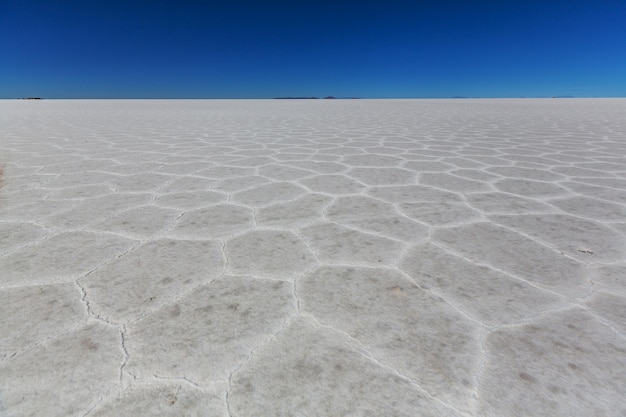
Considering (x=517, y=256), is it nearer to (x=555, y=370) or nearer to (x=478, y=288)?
(x=478, y=288)

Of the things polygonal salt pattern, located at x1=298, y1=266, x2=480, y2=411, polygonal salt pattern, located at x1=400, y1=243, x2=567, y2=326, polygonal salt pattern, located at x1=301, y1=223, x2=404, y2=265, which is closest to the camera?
polygonal salt pattern, located at x1=298, y1=266, x2=480, y2=411

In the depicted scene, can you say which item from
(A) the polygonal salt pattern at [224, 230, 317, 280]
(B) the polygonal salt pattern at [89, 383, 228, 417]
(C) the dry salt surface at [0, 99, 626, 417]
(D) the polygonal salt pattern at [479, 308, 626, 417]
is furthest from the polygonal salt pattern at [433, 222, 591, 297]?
(B) the polygonal salt pattern at [89, 383, 228, 417]

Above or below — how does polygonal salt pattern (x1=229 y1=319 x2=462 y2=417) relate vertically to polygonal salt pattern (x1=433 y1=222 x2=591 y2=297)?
below

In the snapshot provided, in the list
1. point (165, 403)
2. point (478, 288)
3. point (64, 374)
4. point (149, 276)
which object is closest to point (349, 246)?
point (478, 288)

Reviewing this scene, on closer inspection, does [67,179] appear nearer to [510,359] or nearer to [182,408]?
[182,408]

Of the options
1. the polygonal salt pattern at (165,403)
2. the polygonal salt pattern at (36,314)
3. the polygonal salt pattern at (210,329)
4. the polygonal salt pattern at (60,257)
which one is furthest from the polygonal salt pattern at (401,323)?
the polygonal salt pattern at (60,257)

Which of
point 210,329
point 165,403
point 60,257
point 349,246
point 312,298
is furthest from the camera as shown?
point 349,246

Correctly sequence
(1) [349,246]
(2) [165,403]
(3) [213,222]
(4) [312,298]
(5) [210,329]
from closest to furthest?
(2) [165,403], (5) [210,329], (4) [312,298], (1) [349,246], (3) [213,222]

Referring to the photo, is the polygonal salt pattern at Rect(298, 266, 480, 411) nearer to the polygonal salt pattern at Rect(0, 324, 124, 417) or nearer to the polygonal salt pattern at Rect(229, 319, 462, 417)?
the polygonal salt pattern at Rect(229, 319, 462, 417)

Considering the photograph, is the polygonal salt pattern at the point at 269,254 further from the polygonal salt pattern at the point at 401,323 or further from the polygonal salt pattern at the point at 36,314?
the polygonal salt pattern at the point at 36,314
